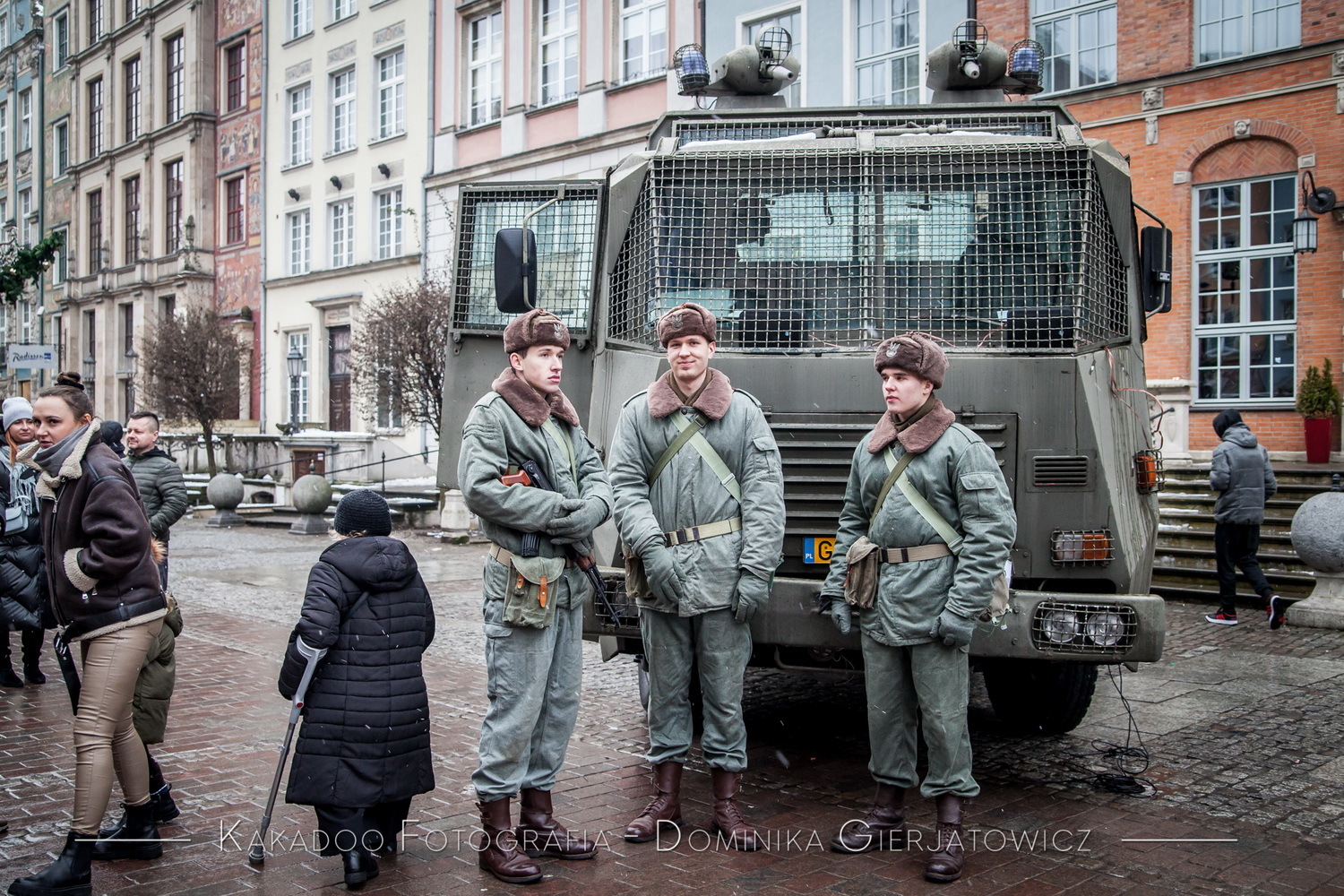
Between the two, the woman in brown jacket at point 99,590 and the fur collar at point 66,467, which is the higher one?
the fur collar at point 66,467

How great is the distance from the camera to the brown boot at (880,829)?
4.61 m

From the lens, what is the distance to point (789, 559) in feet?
17.3

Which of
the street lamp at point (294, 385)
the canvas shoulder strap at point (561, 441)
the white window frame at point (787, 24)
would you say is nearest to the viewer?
the canvas shoulder strap at point (561, 441)

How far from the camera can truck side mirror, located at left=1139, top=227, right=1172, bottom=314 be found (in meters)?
5.84

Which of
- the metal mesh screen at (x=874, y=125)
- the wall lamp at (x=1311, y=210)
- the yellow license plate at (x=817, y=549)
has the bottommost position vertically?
the yellow license plate at (x=817, y=549)

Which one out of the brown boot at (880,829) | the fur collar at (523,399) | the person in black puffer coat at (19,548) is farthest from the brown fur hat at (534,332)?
the person in black puffer coat at (19,548)

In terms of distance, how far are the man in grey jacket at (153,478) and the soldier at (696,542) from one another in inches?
151

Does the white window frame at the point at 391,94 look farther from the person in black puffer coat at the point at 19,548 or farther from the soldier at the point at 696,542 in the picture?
the soldier at the point at 696,542

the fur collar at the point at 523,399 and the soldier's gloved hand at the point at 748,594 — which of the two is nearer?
the fur collar at the point at 523,399

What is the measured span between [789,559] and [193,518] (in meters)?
21.2

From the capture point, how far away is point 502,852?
427cm

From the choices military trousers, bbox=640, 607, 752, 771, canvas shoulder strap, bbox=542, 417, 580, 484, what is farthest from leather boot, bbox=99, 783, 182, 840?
canvas shoulder strap, bbox=542, 417, 580, 484

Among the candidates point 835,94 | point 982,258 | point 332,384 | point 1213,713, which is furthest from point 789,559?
point 332,384

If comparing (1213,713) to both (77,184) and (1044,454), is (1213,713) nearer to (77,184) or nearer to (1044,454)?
(1044,454)
